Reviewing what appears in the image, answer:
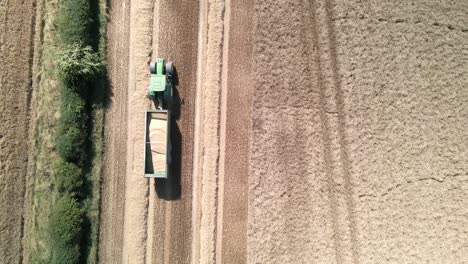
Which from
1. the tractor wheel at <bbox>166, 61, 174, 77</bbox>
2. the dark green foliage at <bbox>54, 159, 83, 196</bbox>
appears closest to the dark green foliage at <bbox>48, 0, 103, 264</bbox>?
the dark green foliage at <bbox>54, 159, 83, 196</bbox>

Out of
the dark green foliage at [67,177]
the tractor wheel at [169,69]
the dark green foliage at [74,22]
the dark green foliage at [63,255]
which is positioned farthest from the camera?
the tractor wheel at [169,69]

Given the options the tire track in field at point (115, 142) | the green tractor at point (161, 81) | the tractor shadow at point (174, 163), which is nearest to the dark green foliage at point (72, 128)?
the tire track in field at point (115, 142)

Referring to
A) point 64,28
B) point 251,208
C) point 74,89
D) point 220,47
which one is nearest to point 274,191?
point 251,208

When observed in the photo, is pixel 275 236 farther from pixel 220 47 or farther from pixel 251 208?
pixel 220 47

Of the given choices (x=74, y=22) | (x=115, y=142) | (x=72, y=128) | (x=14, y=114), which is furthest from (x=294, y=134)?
(x=14, y=114)

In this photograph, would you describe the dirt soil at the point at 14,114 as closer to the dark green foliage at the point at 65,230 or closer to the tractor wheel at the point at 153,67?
the dark green foliage at the point at 65,230

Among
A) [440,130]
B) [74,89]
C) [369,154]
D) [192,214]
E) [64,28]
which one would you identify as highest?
[64,28]
